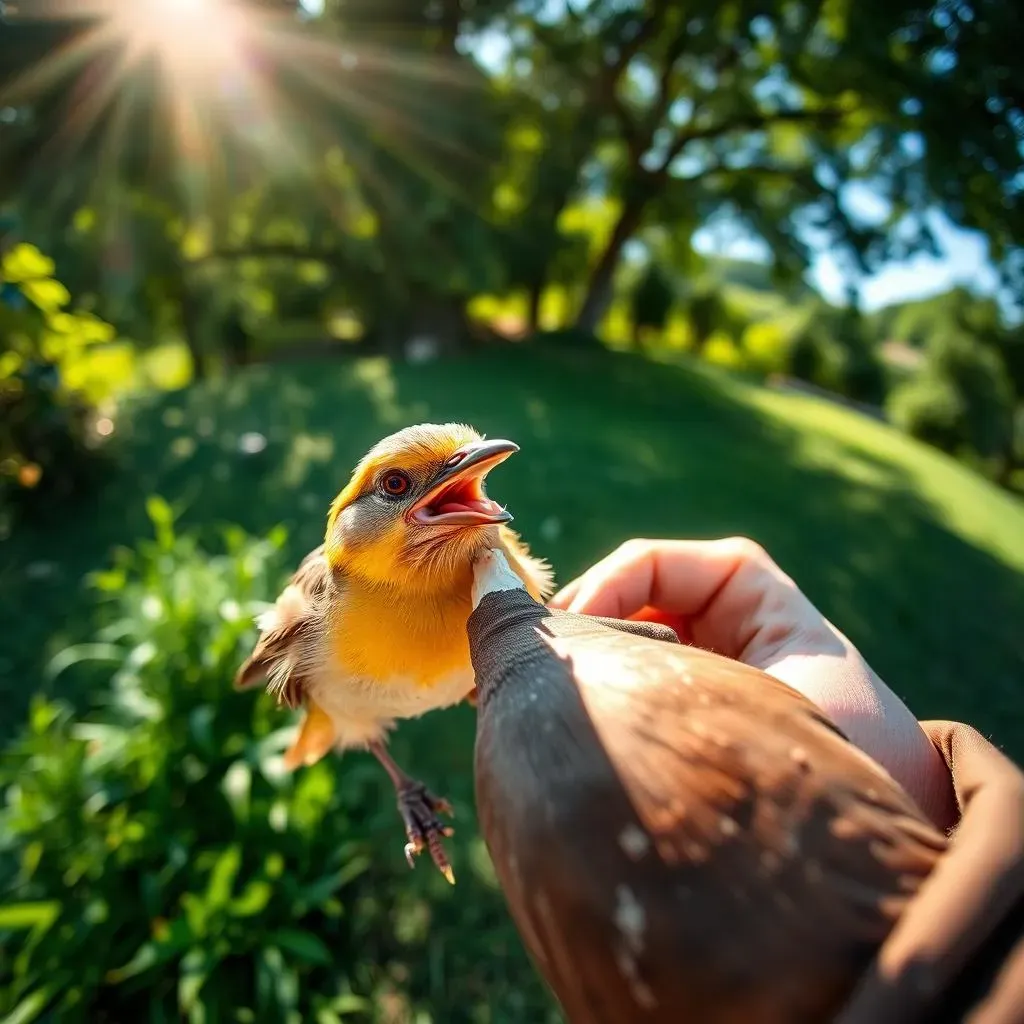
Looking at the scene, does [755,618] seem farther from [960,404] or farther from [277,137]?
[960,404]

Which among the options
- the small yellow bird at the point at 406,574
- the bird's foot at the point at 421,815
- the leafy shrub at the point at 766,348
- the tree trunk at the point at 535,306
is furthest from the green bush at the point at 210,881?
the leafy shrub at the point at 766,348

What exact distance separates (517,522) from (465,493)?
4.88m

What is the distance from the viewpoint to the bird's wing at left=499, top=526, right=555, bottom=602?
198cm

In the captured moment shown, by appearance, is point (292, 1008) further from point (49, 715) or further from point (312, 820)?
point (49, 715)

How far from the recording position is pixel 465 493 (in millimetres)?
1863

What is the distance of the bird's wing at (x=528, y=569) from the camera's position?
6.50ft

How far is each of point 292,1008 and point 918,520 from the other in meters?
8.78

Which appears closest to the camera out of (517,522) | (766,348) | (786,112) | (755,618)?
(755,618)

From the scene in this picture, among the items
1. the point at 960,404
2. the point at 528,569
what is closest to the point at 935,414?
the point at 960,404

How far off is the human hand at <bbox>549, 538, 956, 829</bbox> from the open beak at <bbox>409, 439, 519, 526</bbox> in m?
0.50

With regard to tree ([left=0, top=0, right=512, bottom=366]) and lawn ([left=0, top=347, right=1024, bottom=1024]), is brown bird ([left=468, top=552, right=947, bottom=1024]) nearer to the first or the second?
lawn ([left=0, top=347, right=1024, bottom=1024])

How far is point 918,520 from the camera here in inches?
348

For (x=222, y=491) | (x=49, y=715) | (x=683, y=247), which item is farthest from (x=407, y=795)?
(x=683, y=247)

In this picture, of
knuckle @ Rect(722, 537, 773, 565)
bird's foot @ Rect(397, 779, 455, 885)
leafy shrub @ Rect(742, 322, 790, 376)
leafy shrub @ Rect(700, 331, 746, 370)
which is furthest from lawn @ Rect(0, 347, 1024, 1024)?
leafy shrub @ Rect(700, 331, 746, 370)
